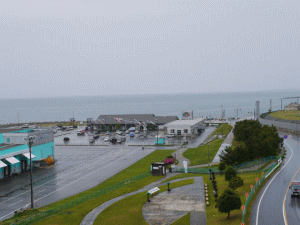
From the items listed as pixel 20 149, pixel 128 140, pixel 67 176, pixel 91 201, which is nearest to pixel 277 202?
pixel 91 201

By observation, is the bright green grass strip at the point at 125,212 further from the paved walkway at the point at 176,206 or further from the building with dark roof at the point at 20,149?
the building with dark roof at the point at 20,149

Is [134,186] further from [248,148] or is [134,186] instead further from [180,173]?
[248,148]

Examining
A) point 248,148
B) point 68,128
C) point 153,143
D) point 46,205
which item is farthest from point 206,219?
point 68,128

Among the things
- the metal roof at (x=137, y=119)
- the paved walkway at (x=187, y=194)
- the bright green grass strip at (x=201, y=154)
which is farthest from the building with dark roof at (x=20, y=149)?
the metal roof at (x=137, y=119)

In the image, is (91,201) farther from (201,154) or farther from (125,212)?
(201,154)

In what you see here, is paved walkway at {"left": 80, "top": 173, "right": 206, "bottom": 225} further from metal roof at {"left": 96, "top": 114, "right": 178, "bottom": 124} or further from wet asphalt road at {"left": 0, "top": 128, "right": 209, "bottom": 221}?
metal roof at {"left": 96, "top": 114, "right": 178, "bottom": 124}

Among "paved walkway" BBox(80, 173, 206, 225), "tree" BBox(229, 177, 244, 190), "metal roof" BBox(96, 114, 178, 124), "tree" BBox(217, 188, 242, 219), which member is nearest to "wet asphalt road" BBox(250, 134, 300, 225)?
"tree" BBox(217, 188, 242, 219)
